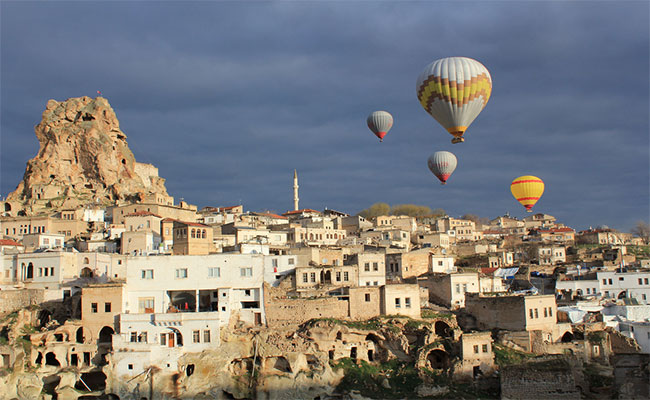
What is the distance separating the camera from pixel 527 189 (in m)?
64.8

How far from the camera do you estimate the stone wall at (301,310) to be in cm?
4403

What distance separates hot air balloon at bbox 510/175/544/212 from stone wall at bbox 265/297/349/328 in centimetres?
2703

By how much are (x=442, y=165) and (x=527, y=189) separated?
8910 mm

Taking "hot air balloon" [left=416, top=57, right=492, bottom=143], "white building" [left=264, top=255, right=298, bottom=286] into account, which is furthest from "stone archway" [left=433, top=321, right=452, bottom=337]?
"hot air balloon" [left=416, top=57, right=492, bottom=143]

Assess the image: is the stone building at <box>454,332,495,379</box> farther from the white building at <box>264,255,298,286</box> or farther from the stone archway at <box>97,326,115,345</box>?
the stone archway at <box>97,326,115,345</box>

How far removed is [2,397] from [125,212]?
35.2m

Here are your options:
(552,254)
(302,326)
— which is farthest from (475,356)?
(552,254)

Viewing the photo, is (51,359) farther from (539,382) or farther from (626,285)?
(626,285)

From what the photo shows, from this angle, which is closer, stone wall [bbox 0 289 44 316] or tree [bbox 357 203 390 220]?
stone wall [bbox 0 289 44 316]

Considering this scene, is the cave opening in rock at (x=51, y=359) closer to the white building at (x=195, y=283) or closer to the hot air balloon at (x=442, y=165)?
the white building at (x=195, y=283)

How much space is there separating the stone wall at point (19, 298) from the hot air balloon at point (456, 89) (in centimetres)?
2845

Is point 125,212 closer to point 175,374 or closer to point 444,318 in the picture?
point 175,374

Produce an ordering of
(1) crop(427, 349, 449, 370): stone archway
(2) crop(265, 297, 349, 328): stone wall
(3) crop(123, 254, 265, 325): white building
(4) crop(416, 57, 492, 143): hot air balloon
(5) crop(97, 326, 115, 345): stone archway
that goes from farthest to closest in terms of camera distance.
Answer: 1. (4) crop(416, 57, 492, 143): hot air balloon
2. (3) crop(123, 254, 265, 325): white building
3. (2) crop(265, 297, 349, 328): stone wall
4. (5) crop(97, 326, 115, 345): stone archway
5. (1) crop(427, 349, 449, 370): stone archway

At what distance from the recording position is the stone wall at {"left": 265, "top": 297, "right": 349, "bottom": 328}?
44.0 meters
